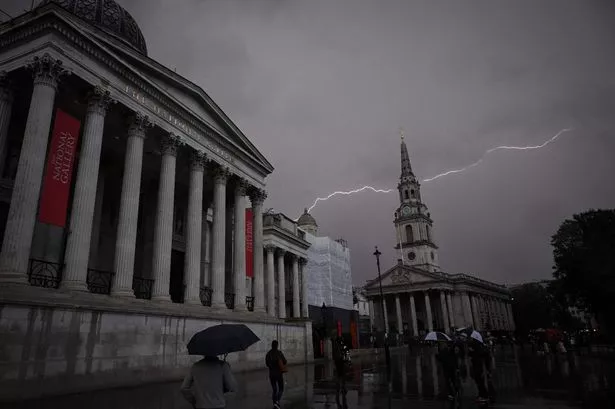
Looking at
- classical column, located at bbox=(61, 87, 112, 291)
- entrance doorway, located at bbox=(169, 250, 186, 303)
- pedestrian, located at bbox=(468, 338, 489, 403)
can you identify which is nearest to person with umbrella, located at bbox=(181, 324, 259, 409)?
pedestrian, located at bbox=(468, 338, 489, 403)

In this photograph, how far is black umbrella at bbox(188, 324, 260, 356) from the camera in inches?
207

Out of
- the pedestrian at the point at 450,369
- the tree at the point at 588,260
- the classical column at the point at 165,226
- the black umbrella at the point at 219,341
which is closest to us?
the black umbrella at the point at 219,341

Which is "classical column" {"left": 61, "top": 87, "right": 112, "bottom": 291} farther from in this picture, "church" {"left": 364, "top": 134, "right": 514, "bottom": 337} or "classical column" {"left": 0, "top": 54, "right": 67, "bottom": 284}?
"church" {"left": 364, "top": 134, "right": 514, "bottom": 337}

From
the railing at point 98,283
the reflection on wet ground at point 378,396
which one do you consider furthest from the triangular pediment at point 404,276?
the railing at point 98,283

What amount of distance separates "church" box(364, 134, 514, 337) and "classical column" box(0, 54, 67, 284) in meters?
72.1

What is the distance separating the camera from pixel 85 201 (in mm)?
15625

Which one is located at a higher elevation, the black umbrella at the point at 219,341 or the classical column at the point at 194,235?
the classical column at the point at 194,235

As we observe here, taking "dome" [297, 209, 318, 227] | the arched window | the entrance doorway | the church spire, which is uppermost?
the church spire

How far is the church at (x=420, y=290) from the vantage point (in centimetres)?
8919

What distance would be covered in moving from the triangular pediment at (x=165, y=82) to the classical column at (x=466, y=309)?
75963mm

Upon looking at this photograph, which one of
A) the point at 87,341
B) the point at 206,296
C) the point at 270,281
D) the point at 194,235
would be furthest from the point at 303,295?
the point at 87,341

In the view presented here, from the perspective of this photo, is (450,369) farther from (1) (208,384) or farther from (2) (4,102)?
(2) (4,102)

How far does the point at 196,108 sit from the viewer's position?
23484 millimetres

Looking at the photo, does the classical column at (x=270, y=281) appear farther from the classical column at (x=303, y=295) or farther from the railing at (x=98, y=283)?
the railing at (x=98, y=283)
